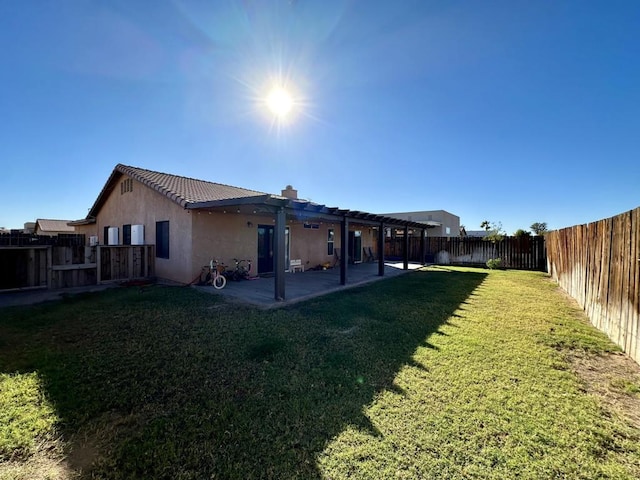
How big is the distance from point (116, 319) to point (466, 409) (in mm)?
6203

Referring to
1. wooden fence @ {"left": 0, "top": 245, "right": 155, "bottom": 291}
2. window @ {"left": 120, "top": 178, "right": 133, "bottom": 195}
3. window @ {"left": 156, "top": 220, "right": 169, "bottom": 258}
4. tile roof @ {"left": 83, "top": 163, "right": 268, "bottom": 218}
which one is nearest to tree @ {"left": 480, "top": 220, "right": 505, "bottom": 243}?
tile roof @ {"left": 83, "top": 163, "right": 268, "bottom": 218}

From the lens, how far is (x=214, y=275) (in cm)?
871

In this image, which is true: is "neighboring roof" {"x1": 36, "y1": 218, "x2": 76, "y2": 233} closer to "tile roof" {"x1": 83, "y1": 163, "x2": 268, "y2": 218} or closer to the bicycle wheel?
"tile roof" {"x1": 83, "y1": 163, "x2": 268, "y2": 218}

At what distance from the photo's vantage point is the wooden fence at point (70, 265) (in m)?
8.14

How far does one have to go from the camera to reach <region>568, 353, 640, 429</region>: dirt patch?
2760mm

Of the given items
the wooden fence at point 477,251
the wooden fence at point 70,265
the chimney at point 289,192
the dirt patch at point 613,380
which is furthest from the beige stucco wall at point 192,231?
the wooden fence at point 477,251

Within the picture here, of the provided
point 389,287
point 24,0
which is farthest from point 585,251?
point 24,0

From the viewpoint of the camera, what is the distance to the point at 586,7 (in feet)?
21.0

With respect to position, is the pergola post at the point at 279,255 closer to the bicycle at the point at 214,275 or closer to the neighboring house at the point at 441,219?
the bicycle at the point at 214,275

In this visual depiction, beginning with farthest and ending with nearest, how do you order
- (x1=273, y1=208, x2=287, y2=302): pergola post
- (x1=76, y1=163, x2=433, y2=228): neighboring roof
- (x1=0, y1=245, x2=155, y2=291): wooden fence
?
(x1=0, y1=245, x2=155, y2=291): wooden fence < (x1=273, y1=208, x2=287, y2=302): pergola post < (x1=76, y1=163, x2=433, y2=228): neighboring roof

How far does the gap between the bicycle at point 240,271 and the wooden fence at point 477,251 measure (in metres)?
11.4

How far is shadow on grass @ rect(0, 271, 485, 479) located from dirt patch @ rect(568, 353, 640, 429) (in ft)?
6.56

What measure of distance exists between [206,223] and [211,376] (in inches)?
270

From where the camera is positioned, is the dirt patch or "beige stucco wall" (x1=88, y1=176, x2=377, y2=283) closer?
the dirt patch
